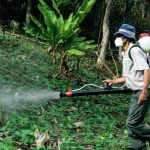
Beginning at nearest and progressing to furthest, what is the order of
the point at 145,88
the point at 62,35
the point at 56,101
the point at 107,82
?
the point at 145,88, the point at 107,82, the point at 56,101, the point at 62,35

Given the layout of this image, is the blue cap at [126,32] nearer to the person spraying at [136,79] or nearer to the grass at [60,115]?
the person spraying at [136,79]

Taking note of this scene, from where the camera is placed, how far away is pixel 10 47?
15734 millimetres

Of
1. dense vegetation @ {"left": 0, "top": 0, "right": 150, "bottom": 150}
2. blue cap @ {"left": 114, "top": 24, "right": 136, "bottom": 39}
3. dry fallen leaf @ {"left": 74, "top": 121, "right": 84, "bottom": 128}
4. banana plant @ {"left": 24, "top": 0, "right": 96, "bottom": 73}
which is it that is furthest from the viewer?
banana plant @ {"left": 24, "top": 0, "right": 96, "bottom": 73}

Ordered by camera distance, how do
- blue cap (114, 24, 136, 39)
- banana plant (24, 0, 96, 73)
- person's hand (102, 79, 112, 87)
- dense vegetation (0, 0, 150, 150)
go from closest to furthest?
blue cap (114, 24, 136, 39) < dense vegetation (0, 0, 150, 150) < person's hand (102, 79, 112, 87) < banana plant (24, 0, 96, 73)

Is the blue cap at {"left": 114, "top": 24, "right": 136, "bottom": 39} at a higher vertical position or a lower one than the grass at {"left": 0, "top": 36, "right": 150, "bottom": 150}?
higher

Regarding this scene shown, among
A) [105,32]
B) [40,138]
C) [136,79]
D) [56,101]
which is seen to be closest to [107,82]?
[136,79]

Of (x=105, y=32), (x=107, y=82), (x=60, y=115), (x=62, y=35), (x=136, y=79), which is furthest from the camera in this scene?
(x=105, y=32)

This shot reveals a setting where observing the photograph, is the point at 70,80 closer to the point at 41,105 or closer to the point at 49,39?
the point at 49,39

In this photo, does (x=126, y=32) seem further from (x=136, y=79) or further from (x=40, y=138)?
(x=40, y=138)

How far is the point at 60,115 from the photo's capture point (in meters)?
8.30

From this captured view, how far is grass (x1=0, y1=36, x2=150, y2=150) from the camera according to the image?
643cm

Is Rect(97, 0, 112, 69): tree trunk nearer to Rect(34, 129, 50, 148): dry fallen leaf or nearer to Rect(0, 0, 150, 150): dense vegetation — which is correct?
Rect(0, 0, 150, 150): dense vegetation

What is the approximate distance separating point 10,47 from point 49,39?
4010 millimetres

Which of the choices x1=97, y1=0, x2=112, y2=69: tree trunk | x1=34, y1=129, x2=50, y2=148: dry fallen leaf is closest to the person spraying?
x1=34, y1=129, x2=50, y2=148: dry fallen leaf
